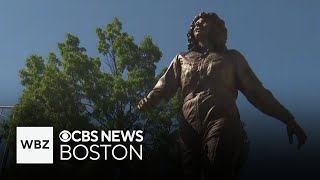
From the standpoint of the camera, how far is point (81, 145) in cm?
1377

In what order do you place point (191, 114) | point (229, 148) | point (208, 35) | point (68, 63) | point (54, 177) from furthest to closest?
point (68, 63) < point (54, 177) < point (208, 35) < point (191, 114) < point (229, 148)

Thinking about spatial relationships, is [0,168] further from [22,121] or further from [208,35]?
[208,35]

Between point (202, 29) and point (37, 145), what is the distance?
9060 millimetres

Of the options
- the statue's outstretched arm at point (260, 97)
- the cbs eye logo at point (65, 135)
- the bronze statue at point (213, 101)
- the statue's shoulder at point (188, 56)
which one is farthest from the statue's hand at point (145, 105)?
the cbs eye logo at point (65, 135)

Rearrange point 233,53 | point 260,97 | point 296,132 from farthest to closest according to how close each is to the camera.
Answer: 1. point 233,53
2. point 260,97
3. point 296,132

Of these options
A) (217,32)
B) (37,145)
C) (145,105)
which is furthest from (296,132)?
(37,145)

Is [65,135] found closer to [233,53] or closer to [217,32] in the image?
[217,32]

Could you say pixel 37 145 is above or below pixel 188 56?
below

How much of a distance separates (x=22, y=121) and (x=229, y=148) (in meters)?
11.6

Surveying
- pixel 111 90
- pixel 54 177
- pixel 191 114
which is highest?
pixel 111 90

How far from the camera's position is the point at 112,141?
1461 cm

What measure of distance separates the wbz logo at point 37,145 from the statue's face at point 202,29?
8.99 metres

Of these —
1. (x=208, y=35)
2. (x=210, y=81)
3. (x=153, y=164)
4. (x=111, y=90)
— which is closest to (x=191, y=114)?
(x=210, y=81)

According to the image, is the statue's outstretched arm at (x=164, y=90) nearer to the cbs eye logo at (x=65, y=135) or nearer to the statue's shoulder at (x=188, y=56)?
the statue's shoulder at (x=188, y=56)
